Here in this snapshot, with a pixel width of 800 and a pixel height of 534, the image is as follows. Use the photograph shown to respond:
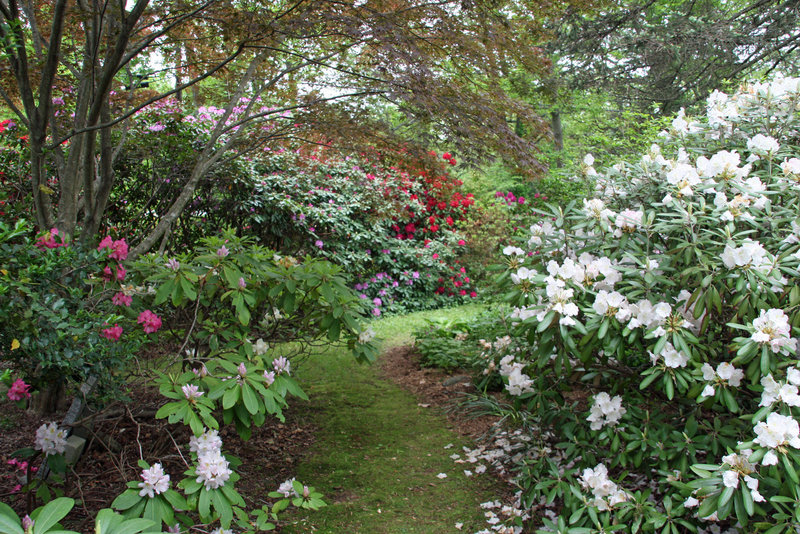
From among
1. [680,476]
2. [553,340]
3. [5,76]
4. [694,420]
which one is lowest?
[680,476]

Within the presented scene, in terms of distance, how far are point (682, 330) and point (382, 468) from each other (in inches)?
71.5

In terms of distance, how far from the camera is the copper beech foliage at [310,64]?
8.86ft

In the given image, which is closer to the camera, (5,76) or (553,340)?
(553,340)

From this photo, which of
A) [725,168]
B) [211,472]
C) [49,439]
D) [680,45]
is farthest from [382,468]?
[680,45]

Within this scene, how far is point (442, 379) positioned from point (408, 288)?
142 inches

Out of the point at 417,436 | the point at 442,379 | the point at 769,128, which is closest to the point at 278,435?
the point at 417,436

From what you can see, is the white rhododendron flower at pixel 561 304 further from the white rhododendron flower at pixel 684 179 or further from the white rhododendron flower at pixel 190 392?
the white rhododendron flower at pixel 190 392

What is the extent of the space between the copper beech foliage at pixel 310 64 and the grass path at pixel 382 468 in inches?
66.3

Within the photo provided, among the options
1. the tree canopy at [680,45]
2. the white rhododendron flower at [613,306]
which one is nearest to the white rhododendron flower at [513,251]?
the white rhododendron flower at [613,306]

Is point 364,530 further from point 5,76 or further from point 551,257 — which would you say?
point 5,76

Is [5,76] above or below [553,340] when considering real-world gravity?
above

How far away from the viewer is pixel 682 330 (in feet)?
6.11

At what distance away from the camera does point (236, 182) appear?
588 centimetres

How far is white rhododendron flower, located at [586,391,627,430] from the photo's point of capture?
214cm
